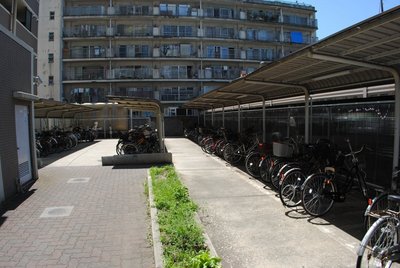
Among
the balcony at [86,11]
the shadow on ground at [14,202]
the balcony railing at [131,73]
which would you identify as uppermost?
the balcony at [86,11]

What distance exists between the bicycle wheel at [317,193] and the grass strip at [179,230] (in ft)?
6.18

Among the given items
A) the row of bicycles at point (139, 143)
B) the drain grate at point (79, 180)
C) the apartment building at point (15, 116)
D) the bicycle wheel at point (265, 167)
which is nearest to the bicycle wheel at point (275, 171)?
the bicycle wheel at point (265, 167)

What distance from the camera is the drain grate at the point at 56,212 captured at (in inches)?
252

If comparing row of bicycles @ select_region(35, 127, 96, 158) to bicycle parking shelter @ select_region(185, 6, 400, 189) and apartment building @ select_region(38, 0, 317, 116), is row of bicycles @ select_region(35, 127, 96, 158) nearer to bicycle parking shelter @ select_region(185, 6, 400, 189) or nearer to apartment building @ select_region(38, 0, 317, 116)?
bicycle parking shelter @ select_region(185, 6, 400, 189)

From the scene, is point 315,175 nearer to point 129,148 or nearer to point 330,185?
point 330,185

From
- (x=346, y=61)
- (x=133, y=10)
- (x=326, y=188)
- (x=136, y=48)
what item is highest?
(x=133, y=10)

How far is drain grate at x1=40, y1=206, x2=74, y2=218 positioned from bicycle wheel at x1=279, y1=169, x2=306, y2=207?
12.6 ft

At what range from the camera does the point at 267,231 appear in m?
5.48

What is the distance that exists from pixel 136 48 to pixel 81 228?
38.6 m

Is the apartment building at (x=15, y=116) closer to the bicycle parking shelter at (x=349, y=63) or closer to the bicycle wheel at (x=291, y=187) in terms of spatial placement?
the bicycle parking shelter at (x=349, y=63)

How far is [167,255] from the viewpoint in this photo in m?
4.43

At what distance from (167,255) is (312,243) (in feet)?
6.43

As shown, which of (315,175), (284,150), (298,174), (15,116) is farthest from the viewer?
(15,116)

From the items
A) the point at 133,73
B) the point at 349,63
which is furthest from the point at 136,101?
the point at 133,73
